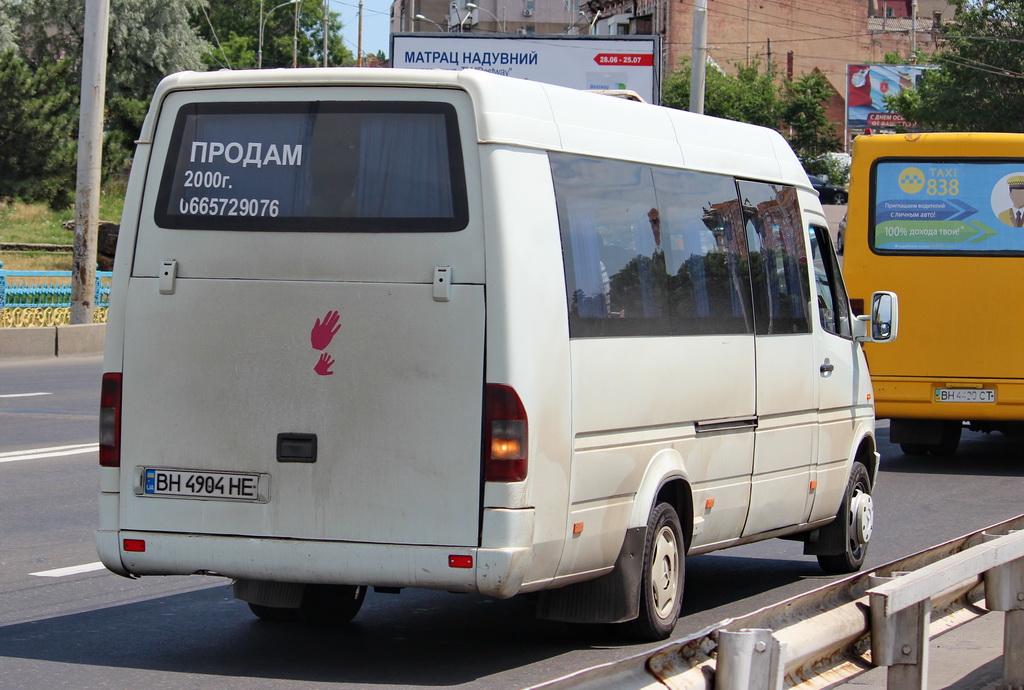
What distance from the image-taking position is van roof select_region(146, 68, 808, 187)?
5984mm

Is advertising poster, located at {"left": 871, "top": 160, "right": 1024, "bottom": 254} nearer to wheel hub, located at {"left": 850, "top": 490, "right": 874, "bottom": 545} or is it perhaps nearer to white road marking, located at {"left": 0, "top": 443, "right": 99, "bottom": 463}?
wheel hub, located at {"left": 850, "top": 490, "right": 874, "bottom": 545}

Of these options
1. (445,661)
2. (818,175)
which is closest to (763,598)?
(445,661)

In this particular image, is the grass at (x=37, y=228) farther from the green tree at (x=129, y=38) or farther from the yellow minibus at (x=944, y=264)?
the yellow minibus at (x=944, y=264)

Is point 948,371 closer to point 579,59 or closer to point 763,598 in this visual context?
point 763,598

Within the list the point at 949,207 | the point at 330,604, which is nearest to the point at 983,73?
the point at 949,207

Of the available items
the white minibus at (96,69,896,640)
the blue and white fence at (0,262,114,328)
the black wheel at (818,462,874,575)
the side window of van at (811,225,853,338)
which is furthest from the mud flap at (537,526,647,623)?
the blue and white fence at (0,262,114,328)

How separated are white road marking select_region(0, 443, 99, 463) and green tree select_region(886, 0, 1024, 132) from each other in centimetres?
3951

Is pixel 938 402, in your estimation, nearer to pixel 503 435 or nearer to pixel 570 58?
pixel 503 435

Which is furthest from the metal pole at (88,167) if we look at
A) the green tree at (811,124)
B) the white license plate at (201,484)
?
the green tree at (811,124)

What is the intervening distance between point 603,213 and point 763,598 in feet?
8.41

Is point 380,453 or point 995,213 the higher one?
point 995,213

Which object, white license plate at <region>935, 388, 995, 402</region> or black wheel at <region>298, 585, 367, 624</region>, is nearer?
black wheel at <region>298, 585, 367, 624</region>

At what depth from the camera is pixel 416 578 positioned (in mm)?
5816

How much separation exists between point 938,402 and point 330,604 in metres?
8.45
